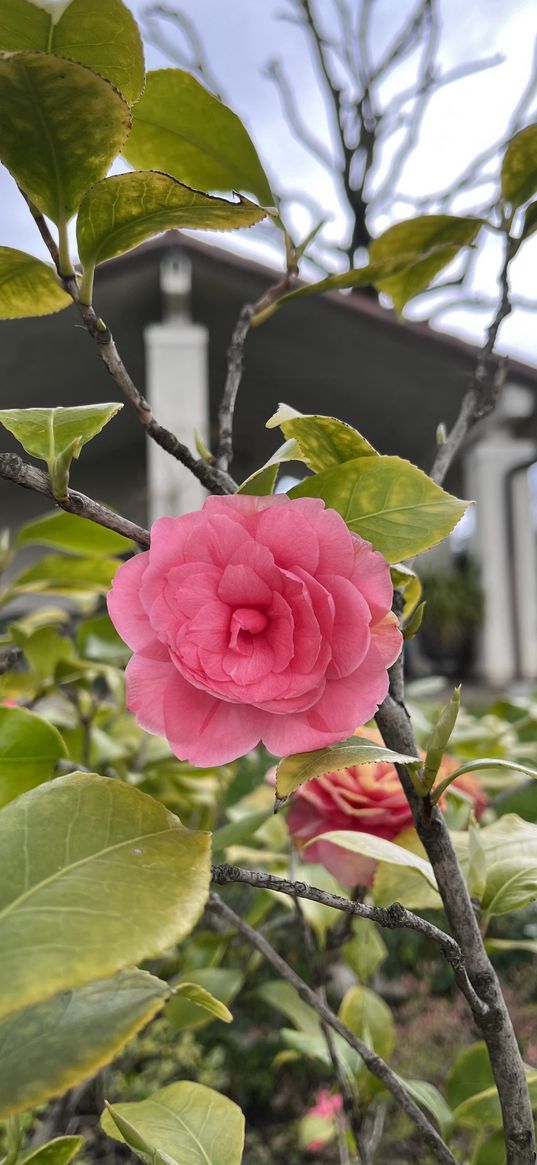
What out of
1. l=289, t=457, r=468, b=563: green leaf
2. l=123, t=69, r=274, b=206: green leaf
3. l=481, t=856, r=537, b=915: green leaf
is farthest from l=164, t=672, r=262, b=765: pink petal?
l=123, t=69, r=274, b=206: green leaf

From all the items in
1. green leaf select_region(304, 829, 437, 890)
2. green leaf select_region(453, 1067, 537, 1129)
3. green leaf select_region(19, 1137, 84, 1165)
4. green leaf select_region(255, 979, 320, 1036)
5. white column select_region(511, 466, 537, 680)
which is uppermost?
green leaf select_region(304, 829, 437, 890)

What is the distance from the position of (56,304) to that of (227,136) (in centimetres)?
15

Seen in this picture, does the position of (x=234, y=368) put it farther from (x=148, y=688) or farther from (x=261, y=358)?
(x=261, y=358)

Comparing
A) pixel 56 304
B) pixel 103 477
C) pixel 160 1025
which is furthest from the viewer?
pixel 103 477

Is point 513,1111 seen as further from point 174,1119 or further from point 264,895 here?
point 264,895

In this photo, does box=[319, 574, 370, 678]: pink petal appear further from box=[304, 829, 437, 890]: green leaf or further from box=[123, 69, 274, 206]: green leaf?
box=[123, 69, 274, 206]: green leaf

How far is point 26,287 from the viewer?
1.55 ft

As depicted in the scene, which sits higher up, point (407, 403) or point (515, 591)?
point (407, 403)

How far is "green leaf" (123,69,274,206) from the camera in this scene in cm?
50

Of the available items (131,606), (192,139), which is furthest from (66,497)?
(192,139)

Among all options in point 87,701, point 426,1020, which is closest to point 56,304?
point 87,701

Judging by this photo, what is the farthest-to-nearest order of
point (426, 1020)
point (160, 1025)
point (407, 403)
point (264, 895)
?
point (407, 403) < point (426, 1020) < point (160, 1025) < point (264, 895)

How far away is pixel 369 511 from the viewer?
0.41 m

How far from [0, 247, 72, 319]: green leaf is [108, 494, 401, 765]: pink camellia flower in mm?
187
